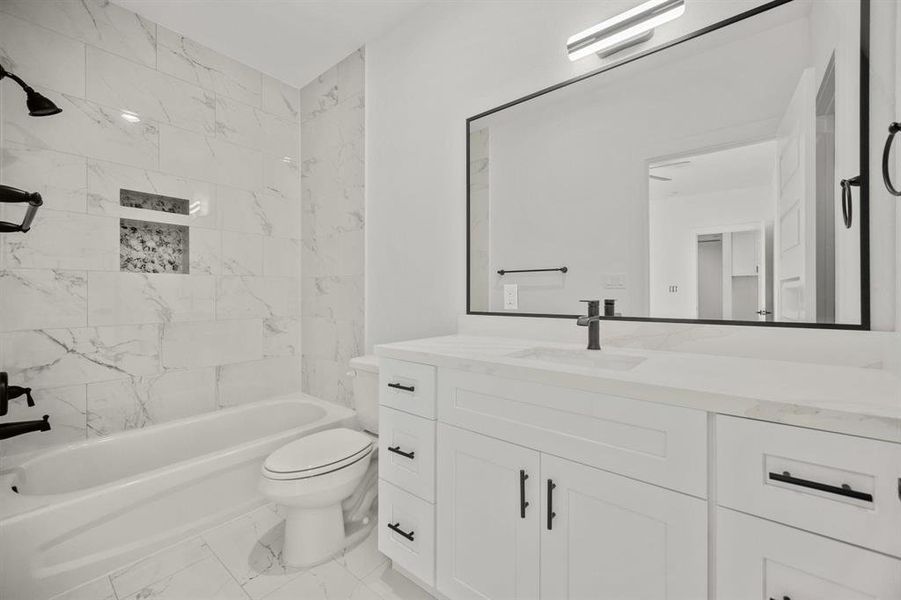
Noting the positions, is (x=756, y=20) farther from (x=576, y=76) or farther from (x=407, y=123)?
(x=407, y=123)

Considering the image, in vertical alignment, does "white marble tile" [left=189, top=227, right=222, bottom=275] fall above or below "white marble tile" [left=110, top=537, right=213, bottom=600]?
above

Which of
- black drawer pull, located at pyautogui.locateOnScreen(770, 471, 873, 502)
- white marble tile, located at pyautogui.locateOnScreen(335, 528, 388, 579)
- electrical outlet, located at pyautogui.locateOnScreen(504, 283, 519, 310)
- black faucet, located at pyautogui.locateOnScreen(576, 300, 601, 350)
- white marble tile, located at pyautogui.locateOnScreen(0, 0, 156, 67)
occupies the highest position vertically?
white marble tile, located at pyautogui.locateOnScreen(0, 0, 156, 67)

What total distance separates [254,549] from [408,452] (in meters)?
0.98

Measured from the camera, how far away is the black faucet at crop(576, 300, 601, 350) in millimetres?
1319

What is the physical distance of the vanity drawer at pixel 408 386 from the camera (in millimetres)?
1313

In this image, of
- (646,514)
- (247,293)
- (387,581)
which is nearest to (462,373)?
(646,514)

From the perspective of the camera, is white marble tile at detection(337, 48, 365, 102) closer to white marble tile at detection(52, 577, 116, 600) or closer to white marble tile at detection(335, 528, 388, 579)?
white marble tile at detection(335, 528, 388, 579)

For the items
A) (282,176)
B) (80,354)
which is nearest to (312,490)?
(80,354)

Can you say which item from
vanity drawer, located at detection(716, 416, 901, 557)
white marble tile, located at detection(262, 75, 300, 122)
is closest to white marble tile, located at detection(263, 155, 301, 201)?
white marble tile, located at detection(262, 75, 300, 122)

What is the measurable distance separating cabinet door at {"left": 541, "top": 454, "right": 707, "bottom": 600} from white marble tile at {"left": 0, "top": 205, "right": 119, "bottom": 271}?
8.02 ft

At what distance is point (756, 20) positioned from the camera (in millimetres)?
1157

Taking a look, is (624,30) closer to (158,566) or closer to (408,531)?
(408,531)

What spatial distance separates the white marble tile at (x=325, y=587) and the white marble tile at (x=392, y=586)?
3 centimetres

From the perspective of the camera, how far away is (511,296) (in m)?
1.74
